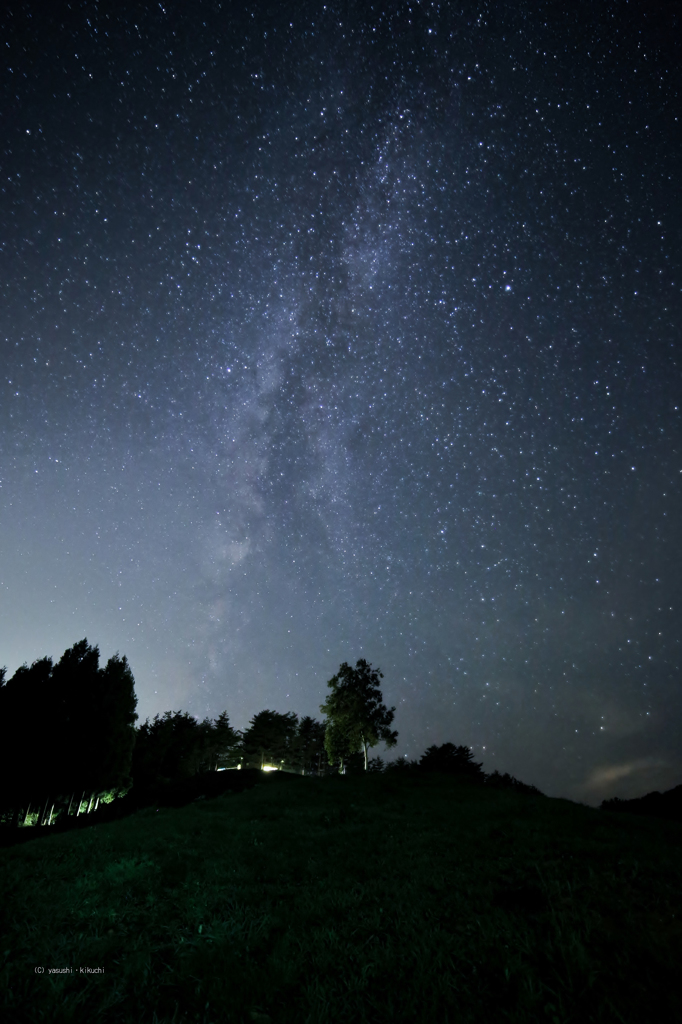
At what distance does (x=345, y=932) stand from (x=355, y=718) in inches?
1687

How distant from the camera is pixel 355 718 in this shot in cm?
4641

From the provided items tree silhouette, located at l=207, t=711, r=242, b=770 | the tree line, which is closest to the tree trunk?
the tree line

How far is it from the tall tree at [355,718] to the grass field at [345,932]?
1403 inches

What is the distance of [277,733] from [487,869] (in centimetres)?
7716

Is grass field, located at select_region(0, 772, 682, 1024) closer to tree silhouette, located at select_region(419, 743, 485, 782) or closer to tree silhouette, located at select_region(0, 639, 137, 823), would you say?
tree silhouette, located at select_region(0, 639, 137, 823)

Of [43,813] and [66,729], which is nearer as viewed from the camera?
[43,813]

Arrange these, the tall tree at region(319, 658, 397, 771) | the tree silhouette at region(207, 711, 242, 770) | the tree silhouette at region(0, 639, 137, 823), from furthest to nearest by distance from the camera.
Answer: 1. the tree silhouette at region(207, 711, 242, 770)
2. the tall tree at region(319, 658, 397, 771)
3. the tree silhouette at region(0, 639, 137, 823)

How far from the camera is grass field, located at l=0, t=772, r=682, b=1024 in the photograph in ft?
15.2

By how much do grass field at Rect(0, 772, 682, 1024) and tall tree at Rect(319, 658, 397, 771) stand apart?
35634mm

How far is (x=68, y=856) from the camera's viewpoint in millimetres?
11156

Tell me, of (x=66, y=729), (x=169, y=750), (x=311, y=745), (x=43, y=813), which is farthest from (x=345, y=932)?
(x=311, y=745)

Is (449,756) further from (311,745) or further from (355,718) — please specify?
(311,745)

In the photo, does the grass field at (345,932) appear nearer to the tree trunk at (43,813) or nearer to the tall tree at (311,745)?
the tree trunk at (43,813)

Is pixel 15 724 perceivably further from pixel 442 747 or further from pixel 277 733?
pixel 277 733
